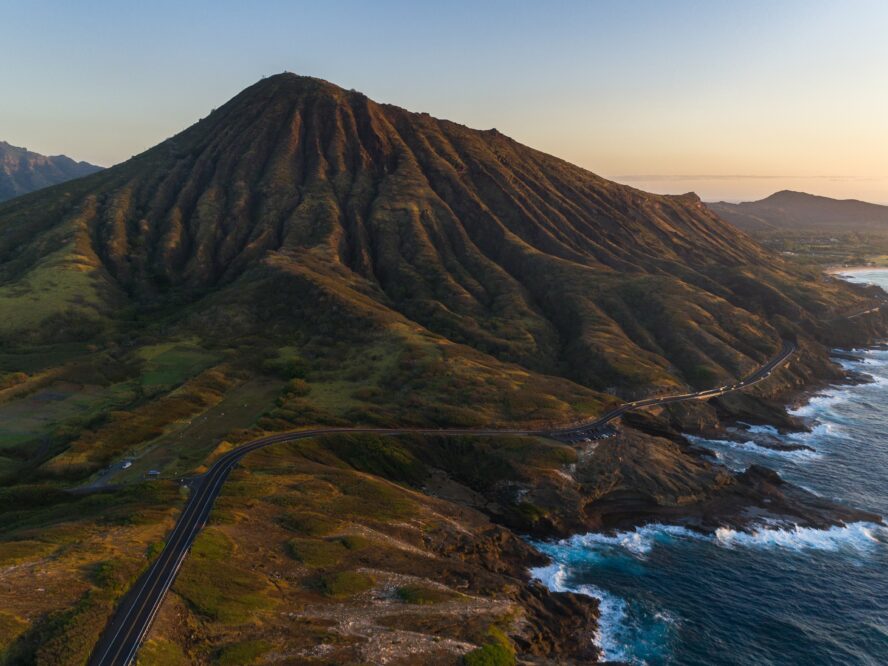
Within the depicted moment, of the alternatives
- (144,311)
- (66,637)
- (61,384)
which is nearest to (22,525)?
(66,637)

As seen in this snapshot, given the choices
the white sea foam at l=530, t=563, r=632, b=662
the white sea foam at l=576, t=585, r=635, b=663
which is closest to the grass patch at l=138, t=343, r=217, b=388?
the white sea foam at l=530, t=563, r=632, b=662

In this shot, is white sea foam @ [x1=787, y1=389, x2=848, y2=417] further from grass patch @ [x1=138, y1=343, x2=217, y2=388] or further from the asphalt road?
grass patch @ [x1=138, y1=343, x2=217, y2=388]

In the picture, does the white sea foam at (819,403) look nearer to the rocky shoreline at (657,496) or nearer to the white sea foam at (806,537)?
the rocky shoreline at (657,496)

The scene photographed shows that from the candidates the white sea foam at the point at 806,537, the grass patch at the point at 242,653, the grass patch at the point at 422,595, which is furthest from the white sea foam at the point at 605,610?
the grass patch at the point at 242,653

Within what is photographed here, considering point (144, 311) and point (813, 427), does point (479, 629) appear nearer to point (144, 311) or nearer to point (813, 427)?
point (813, 427)

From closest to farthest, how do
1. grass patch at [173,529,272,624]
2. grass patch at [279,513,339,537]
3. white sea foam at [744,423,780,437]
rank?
grass patch at [173,529,272,624], grass patch at [279,513,339,537], white sea foam at [744,423,780,437]

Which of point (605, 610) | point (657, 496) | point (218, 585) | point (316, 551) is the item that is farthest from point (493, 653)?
point (657, 496)

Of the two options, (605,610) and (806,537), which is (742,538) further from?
(605,610)
